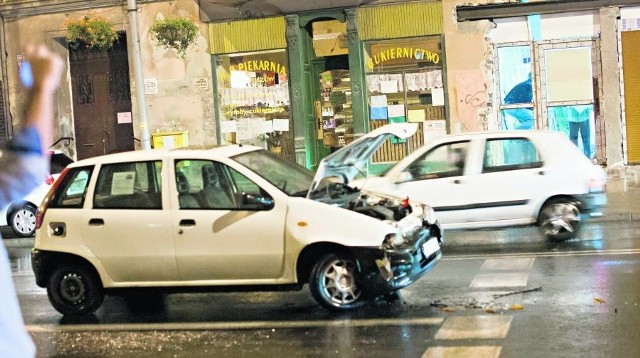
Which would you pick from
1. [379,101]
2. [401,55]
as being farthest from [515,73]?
[379,101]

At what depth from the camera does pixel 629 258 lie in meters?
9.77

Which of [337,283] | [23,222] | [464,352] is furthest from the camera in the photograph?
[23,222]

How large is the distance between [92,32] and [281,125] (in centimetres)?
453

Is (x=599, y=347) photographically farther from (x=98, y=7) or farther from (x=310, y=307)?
(x=98, y=7)

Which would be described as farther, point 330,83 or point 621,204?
point 330,83

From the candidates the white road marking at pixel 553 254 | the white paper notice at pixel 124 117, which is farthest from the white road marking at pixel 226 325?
the white paper notice at pixel 124 117

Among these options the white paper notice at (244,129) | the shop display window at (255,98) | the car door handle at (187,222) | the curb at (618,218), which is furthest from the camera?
the white paper notice at (244,129)

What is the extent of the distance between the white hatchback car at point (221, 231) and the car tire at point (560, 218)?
2753 mm

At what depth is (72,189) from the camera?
8.84 m

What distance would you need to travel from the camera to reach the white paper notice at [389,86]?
59.2ft

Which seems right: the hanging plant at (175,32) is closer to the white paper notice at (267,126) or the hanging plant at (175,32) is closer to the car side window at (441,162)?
the white paper notice at (267,126)

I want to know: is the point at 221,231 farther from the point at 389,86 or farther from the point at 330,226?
the point at 389,86

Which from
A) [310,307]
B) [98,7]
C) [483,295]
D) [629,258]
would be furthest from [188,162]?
[98,7]

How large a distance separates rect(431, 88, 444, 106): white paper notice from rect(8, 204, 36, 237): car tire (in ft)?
26.5
